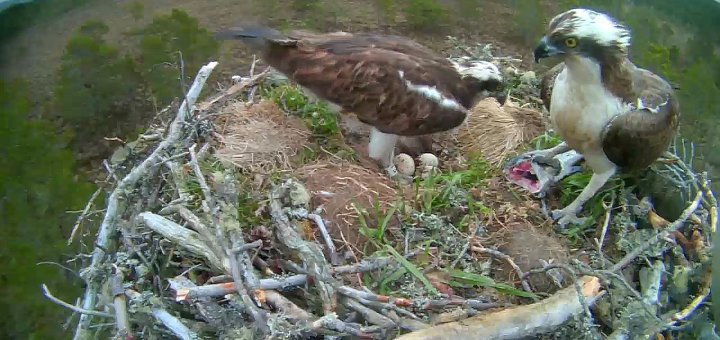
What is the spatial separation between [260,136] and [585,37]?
126 cm

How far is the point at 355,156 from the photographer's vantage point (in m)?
2.61

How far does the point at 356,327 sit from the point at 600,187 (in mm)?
1122

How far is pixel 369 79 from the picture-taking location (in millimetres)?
2314

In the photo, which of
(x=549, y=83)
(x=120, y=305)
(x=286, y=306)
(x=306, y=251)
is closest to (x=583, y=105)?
(x=549, y=83)

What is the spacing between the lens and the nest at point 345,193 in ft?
7.41

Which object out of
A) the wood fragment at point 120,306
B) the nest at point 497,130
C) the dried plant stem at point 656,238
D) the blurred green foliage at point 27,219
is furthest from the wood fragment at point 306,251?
the nest at point 497,130

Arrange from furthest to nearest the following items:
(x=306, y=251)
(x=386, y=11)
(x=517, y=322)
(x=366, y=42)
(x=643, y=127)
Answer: (x=386, y=11)
(x=366, y=42)
(x=643, y=127)
(x=306, y=251)
(x=517, y=322)

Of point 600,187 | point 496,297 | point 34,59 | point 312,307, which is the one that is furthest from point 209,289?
point 600,187

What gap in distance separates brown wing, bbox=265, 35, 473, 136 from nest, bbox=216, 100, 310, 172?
313mm

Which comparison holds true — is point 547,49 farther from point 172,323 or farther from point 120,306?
point 120,306

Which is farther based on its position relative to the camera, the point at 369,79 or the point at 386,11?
the point at 386,11

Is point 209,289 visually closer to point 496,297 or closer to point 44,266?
point 44,266

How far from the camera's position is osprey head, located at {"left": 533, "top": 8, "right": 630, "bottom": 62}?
1.97m

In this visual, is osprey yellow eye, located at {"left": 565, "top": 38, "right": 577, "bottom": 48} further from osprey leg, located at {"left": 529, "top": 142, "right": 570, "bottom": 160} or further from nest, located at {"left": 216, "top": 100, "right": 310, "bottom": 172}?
nest, located at {"left": 216, "top": 100, "right": 310, "bottom": 172}
